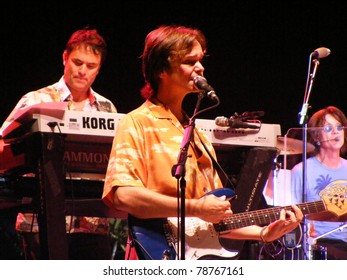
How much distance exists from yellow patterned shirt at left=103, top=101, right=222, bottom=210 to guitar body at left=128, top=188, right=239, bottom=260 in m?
0.15

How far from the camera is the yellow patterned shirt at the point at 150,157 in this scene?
3.28m

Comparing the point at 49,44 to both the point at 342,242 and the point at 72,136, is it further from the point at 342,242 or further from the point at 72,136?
the point at 342,242

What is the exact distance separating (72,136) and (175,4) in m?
3.10

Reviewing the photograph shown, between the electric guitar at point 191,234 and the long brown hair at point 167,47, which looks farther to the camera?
the long brown hair at point 167,47

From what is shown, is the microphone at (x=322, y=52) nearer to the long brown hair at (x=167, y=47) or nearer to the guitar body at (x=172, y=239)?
the long brown hair at (x=167, y=47)

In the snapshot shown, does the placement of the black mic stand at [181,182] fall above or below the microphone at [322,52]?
below

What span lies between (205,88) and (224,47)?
148 inches

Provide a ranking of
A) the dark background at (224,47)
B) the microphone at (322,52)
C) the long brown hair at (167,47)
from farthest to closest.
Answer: the dark background at (224,47), the microphone at (322,52), the long brown hair at (167,47)

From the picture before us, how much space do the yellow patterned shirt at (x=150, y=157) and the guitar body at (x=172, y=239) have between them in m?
0.15

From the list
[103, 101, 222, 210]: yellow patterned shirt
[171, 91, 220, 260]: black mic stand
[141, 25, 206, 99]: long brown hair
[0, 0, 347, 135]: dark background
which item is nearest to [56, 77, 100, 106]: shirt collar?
[0, 0, 347, 135]: dark background

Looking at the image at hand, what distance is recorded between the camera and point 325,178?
168 inches

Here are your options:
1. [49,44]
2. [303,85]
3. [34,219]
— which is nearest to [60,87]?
[34,219]

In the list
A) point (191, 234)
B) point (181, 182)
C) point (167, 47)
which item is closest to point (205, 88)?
point (167, 47)

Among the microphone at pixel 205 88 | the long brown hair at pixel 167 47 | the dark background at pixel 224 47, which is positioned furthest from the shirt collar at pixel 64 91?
the microphone at pixel 205 88
